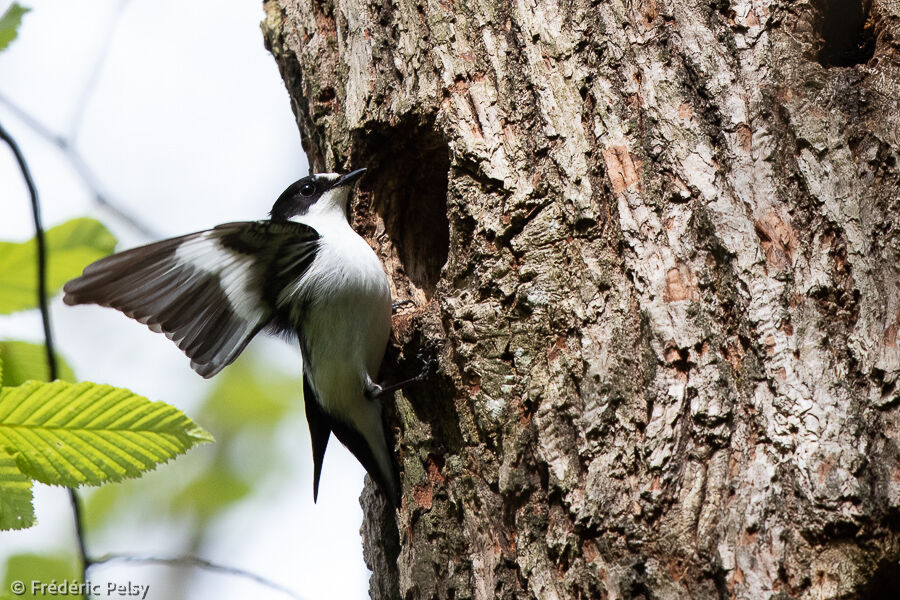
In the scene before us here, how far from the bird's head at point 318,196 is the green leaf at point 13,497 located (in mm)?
1695

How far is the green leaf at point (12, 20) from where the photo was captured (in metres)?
2.56

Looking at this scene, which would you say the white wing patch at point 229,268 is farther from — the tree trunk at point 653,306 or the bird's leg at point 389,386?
the tree trunk at point 653,306

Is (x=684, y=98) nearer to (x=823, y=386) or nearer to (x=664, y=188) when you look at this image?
(x=664, y=188)

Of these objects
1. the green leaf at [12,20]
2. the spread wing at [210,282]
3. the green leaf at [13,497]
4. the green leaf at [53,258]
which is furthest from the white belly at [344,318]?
the green leaf at [13,497]

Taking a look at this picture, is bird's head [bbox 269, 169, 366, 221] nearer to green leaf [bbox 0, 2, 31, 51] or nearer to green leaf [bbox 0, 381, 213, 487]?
green leaf [bbox 0, 2, 31, 51]

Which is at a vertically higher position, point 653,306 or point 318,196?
point 318,196

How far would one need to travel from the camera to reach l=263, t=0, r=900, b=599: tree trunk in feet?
6.28

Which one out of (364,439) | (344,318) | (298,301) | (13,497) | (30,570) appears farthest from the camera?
(298,301)

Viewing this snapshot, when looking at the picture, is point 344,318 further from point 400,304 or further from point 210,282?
point 210,282

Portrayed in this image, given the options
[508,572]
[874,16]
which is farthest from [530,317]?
[874,16]

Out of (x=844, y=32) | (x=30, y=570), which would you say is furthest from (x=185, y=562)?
(x=844, y=32)

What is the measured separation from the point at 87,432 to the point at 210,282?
1298mm

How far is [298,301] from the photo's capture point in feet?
11.3

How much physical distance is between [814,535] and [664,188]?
1004 millimetres
